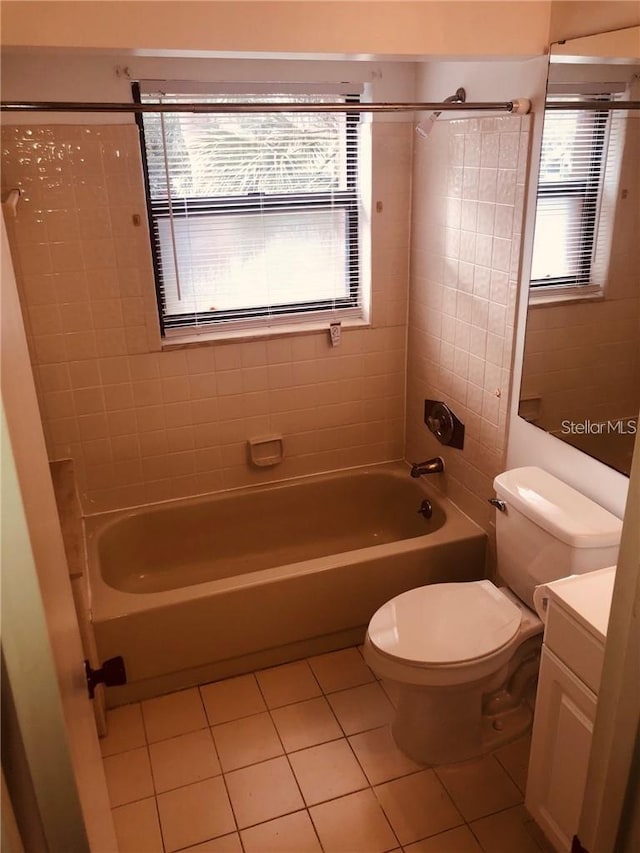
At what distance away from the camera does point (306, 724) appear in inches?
91.4

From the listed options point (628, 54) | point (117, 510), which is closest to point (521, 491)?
point (628, 54)

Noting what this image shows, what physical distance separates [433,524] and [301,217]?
1.41m

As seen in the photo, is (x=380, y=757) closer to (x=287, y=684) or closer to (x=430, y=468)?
(x=287, y=684)

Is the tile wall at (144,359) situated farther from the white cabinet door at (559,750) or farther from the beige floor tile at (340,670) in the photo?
the white cabinet door at (559,750)

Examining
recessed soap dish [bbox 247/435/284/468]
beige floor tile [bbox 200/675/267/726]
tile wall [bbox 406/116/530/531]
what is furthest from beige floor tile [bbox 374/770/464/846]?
recessed soap dish [bbox 247/435/284/468]

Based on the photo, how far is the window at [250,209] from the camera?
258 cm

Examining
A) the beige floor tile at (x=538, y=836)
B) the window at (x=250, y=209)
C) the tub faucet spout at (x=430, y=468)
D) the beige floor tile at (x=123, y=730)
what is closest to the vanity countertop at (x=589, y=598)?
the beige floor tile at (x=538, y=836)

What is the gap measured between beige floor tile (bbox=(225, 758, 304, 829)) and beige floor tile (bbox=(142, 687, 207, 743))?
0.87ft

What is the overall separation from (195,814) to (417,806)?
66 centimetres

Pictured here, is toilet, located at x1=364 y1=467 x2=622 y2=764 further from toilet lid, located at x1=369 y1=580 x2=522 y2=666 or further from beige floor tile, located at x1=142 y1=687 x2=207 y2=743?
beige floor tile, located at x1=142 y1=687 x2=207 y2=743

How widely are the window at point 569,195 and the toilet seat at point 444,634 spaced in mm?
1046

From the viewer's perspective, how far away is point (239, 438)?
298cm

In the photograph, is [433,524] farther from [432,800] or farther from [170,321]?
[170,321]

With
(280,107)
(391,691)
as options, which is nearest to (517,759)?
(391,691)
